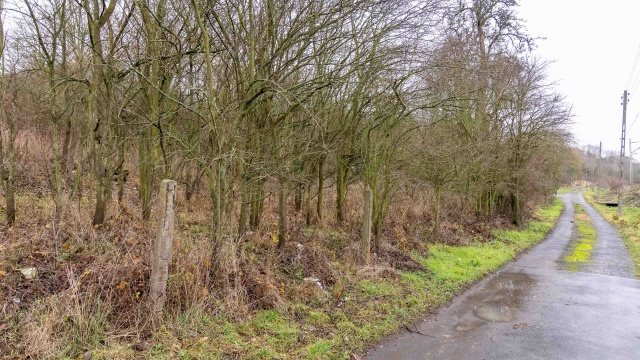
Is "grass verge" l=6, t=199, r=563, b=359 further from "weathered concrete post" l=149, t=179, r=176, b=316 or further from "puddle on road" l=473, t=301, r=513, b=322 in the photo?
"puddle on road" l=473, t=301, r=513, b=322

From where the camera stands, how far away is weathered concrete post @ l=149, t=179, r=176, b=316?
476cm

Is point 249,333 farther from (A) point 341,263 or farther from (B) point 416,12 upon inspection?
(B) point 416,12

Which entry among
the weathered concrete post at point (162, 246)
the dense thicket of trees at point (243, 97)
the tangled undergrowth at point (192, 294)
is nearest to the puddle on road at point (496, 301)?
the tangled undergrowth at point (192, 294)

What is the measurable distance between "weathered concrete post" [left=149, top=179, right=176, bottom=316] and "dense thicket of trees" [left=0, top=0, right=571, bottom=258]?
1.08 meters

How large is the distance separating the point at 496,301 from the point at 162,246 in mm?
6295

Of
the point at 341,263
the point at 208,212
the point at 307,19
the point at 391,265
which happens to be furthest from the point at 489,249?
the point at 307,19

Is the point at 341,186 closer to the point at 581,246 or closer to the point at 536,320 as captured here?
the point at 536,320

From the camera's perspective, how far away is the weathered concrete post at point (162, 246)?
4758 mm

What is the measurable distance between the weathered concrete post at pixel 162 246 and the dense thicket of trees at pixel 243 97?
1077 millimetres

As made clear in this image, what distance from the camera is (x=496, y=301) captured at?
25.5 ft

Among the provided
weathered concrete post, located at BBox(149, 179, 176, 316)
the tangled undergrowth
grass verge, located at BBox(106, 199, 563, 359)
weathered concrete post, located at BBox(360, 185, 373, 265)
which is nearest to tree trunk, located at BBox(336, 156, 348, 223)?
the tangled undergrowth

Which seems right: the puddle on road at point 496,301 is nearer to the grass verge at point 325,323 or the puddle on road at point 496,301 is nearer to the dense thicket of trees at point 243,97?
the grass verge at point 325,323

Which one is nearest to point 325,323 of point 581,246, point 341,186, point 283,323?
point 283,323

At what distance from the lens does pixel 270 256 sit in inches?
291
